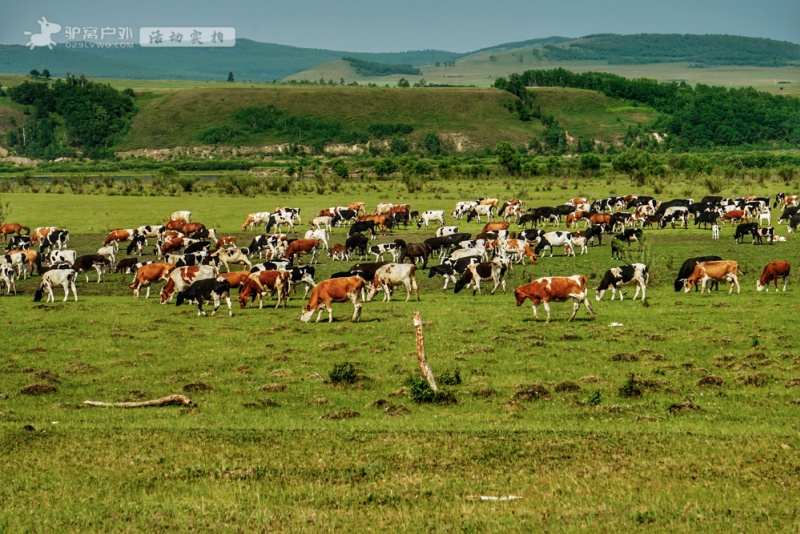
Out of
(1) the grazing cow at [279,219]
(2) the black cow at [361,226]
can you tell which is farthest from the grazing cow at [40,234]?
(2) the black cow at [361,226]

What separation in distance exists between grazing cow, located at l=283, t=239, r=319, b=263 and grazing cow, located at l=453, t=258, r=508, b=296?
29.6ft

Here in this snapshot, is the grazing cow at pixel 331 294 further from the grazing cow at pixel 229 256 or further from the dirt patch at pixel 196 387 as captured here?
the grazing cow at pixel 229 256

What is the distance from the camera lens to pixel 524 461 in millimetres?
12016

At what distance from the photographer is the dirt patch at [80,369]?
60.7 ft

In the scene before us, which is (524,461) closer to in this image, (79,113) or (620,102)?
(79,113)

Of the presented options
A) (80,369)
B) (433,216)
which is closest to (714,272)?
(80,369)

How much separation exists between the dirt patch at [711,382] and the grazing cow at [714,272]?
11.8 m

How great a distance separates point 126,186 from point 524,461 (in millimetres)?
66872

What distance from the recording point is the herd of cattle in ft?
89.2

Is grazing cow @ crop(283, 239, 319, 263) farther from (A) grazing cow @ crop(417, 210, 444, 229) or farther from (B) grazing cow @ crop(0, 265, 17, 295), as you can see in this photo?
(A) grazing cow @ crop(417, 210, 444, 229)

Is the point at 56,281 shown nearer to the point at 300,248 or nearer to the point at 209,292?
the point at 209,292

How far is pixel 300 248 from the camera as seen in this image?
3775 cm

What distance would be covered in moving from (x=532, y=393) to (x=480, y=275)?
1439cm

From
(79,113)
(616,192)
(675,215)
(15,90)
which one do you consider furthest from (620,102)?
(675,215)
